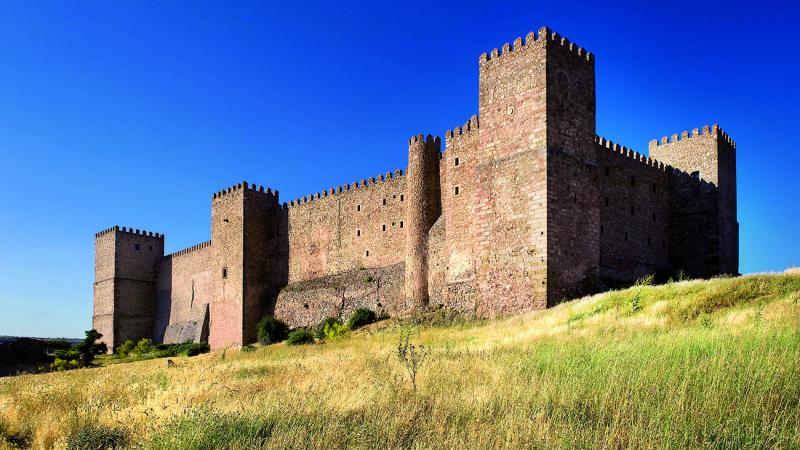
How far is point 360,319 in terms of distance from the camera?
2833 cm

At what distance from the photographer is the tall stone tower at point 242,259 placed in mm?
34719

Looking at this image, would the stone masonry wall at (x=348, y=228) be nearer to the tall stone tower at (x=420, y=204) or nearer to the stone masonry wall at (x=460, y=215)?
the tall stone tower at (x=420, y=204)

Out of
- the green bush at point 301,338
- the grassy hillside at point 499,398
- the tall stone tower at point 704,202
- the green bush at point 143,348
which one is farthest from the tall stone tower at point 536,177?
the green bush at point 143,348

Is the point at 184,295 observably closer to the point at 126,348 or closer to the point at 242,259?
the point at 126,348

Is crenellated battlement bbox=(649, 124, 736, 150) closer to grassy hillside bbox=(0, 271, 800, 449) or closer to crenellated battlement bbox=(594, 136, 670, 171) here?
crenellated battlement bbox=(594, 136, 670, 171)

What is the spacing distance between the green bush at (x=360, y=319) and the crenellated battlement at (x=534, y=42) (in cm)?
1156

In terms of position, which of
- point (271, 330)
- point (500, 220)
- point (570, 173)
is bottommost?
point (271, 330)

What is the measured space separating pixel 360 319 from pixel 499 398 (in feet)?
69.0

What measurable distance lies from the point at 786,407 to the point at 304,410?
4884mm

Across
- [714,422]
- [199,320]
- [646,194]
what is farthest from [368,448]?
[199,320]

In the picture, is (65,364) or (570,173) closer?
(570,173)

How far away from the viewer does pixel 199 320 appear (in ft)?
136

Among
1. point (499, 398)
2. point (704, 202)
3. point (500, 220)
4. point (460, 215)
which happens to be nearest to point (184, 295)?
point (460, 215)

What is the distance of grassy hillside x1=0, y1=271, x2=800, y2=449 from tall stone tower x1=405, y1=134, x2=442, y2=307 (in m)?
13.5
